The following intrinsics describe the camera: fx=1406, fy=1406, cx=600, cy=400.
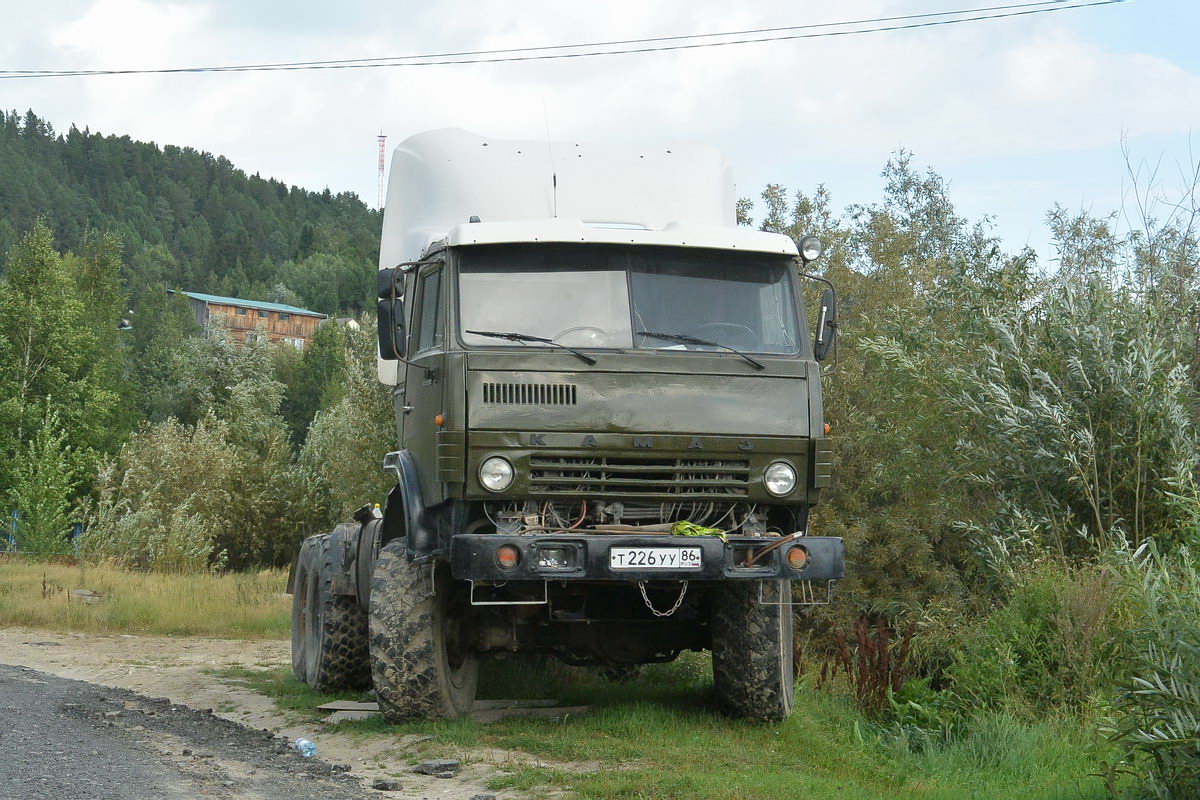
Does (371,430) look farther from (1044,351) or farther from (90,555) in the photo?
(1044,351)

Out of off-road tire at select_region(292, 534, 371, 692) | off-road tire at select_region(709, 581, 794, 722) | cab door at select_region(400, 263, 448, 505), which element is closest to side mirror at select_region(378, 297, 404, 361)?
cab door at select_region(400, 263, 448, 505)

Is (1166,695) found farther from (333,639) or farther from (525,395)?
(333,639)

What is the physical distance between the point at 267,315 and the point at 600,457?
122565 millimetres

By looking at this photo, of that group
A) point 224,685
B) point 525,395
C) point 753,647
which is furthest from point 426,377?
point 224,685

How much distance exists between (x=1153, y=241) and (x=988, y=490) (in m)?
3.27

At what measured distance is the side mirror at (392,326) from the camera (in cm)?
864

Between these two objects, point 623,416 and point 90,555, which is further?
point 90,555

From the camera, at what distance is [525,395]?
8000 mm

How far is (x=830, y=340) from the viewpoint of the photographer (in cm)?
863

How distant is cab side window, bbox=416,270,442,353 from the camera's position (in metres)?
8.57

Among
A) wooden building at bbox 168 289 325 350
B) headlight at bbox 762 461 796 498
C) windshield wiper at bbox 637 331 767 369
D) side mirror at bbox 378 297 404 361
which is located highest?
wooden building at bbox 168 289 325 350

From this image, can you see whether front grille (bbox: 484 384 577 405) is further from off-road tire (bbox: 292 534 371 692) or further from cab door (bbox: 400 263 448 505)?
off-road tire (bbox: 292 534 371 692)

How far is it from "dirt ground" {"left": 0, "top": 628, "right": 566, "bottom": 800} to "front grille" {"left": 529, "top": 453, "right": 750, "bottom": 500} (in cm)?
152

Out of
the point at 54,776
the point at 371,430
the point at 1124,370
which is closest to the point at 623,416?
the point at 54,776
